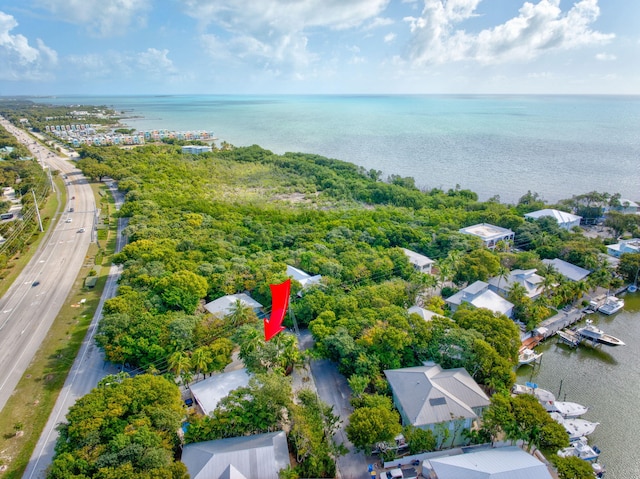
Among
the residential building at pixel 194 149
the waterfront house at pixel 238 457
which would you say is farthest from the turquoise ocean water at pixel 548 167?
the residential building at pixel 194 149

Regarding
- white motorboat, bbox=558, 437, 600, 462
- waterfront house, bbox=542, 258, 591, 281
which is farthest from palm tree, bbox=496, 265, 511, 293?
white motorboat, bbox=558, 437, 600, 462

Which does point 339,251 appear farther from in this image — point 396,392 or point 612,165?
point 612,165

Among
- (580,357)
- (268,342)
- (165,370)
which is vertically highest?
(268,342)

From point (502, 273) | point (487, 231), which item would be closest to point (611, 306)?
point (502, 273)

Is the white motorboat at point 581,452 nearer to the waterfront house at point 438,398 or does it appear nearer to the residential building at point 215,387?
the waterfront house at point 438,398

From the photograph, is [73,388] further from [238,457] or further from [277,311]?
[277,311]

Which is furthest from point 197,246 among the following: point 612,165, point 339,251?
point 612,165

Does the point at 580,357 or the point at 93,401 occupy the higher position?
the point at 93,401

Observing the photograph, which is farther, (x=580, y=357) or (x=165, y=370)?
(x=580, y=357)
